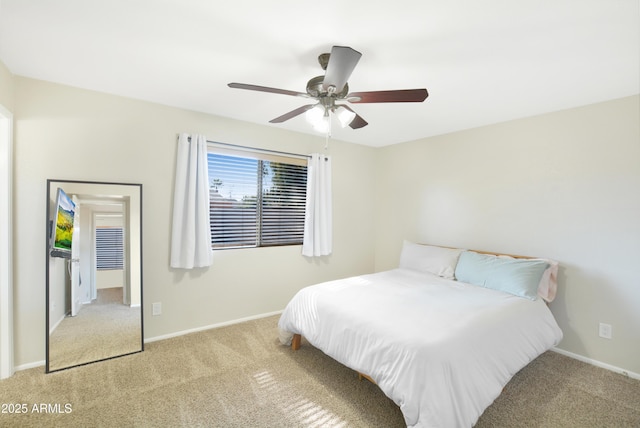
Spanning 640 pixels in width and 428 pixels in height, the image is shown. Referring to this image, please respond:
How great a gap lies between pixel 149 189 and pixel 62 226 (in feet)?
2.36

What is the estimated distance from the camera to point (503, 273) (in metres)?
2.68

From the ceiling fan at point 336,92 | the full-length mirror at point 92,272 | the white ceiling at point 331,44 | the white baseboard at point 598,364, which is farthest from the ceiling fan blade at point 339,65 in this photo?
the white baseboard at point 598,364

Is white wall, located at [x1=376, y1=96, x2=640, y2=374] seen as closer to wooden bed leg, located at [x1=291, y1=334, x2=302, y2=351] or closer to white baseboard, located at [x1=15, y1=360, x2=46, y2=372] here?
wooden bed leg, located at [x1=291, y1=334, x2=302, y2=351]

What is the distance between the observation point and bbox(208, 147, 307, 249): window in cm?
324

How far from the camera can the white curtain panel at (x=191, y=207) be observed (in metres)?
2.85

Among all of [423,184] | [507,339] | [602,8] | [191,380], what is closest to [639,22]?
[602,8]

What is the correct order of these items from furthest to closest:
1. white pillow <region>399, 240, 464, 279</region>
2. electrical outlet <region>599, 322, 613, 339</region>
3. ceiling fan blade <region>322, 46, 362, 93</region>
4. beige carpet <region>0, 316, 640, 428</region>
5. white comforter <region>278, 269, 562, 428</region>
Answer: white pillow <region>399, 240, 464, 279</region> → electrical outlet <region>599, 322, 613, 339</region> → beige carpet <region>0, 316, 640, 428</region> → white comforter <region>278, 269, 562, 428</region> → ceiling fan blade <region>322, 46, 362, 93</region>


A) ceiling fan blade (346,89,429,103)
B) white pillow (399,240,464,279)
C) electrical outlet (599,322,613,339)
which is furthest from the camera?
white pillow (399,240,464,279)

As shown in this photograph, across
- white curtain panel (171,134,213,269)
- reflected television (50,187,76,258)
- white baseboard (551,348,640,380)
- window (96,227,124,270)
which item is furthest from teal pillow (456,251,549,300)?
reflected television (50,187,76,258)

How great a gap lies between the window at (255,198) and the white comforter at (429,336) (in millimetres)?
1189

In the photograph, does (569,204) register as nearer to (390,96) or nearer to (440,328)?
(440,328)

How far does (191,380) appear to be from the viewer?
2.19 meters

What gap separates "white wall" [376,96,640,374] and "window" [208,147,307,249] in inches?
74.6

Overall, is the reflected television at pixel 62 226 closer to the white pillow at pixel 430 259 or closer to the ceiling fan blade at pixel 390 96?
the ceiling fan blade at pixel 390 96
